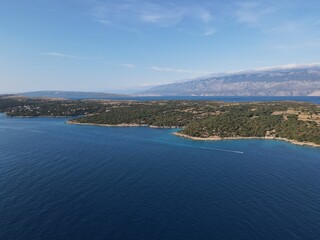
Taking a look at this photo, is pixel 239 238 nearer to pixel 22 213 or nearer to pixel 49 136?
pixel 22 213

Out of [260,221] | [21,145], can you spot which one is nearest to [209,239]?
[260,221]

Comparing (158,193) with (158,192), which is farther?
(158,192)

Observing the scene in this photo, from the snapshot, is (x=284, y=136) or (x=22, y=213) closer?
(x=22, y=213)
